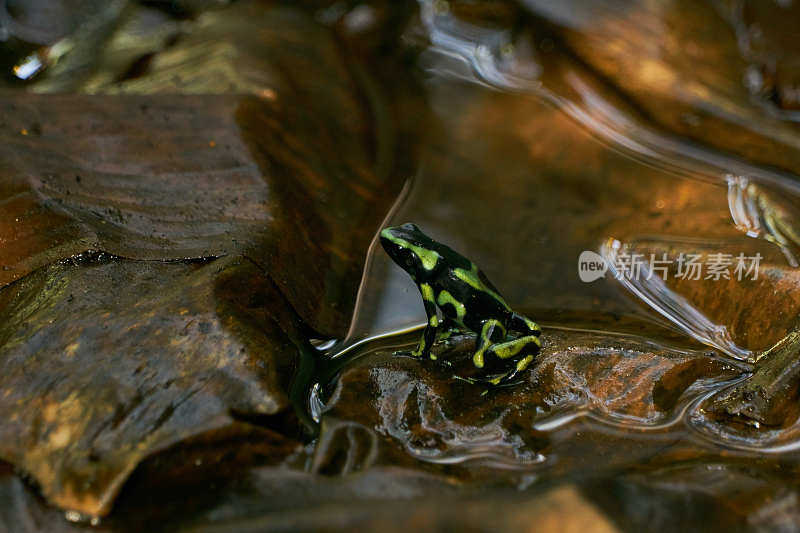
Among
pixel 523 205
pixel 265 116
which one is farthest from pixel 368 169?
pixel 523 205

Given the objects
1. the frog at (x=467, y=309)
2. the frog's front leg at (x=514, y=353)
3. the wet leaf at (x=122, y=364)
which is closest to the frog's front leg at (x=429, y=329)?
the frog at (x=467, y=309)

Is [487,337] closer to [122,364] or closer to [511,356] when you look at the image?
[511,356]

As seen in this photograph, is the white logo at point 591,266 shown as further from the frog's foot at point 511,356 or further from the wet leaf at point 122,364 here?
the wet leaf at point 122,364

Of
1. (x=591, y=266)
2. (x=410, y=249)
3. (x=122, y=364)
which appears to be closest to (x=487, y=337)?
(x=410, y=249)

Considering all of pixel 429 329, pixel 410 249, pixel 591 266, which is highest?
pixel 410 249

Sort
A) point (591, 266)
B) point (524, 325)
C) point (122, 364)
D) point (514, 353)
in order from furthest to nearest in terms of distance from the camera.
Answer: point (591, 266) → point (524, 325) → point (514, 353) → point (122, 364)

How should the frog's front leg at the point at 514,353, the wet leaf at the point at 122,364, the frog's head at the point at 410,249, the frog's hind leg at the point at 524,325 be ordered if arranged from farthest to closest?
1. the frog's head at the point at 410,249
2. the frog's hind leg at the point at 524,325
3. the frog's front leg at the point at 514,353
4. the wet leaf at the point at 122,364

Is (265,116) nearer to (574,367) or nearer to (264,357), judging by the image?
(264,357)

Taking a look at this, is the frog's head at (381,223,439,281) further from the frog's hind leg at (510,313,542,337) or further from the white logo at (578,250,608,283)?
the white logo at (578,250,608,283)

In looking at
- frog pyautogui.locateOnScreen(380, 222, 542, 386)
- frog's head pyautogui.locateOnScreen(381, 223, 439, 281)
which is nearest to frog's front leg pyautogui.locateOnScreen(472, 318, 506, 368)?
frog pyautogui.locateOnScreen(380, 222, 542, 386)
